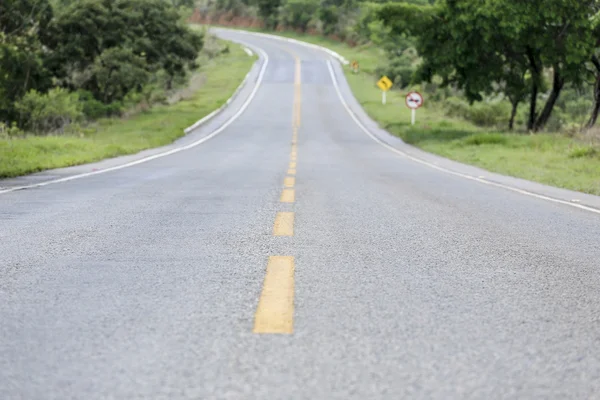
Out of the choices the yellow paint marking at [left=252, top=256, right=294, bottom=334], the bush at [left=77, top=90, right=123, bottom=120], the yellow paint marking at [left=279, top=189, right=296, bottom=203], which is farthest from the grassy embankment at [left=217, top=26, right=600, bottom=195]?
the bush at [left=77, top=90, right=123, bottom=120]

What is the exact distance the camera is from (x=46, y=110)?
33.5 m

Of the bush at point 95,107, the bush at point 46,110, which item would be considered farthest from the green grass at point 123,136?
the bush at point 46,110

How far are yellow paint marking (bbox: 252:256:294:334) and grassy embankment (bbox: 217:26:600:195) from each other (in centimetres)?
888

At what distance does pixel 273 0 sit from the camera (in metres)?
108

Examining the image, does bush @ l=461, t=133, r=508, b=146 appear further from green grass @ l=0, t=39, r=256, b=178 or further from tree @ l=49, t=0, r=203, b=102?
tree @ l=49, t=0, r=203, b=102

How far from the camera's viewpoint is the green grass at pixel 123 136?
16.8 m

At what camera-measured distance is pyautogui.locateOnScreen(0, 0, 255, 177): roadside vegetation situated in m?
33.0

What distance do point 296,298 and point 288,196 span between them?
19.3ft

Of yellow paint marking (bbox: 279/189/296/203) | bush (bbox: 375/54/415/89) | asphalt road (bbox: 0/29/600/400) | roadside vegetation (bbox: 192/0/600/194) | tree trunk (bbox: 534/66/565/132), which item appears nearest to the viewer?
asphalt road (bbox: 0/29/600/400)

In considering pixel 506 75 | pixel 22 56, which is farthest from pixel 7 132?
pixel 506 75

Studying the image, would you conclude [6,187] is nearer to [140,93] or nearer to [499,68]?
[499,68]

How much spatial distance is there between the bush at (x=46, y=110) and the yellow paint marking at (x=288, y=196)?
24427 millimetres

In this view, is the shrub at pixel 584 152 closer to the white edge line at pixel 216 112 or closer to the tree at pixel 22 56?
the white edge line at pixel 216 112

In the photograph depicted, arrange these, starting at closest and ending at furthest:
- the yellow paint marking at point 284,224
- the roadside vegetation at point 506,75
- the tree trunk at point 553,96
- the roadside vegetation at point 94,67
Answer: the yellow paint marking at point 284,224, the roadside vegetation at point 506,75, the tree trunk at point 553,96, the roadside vegetation at point 94,67
